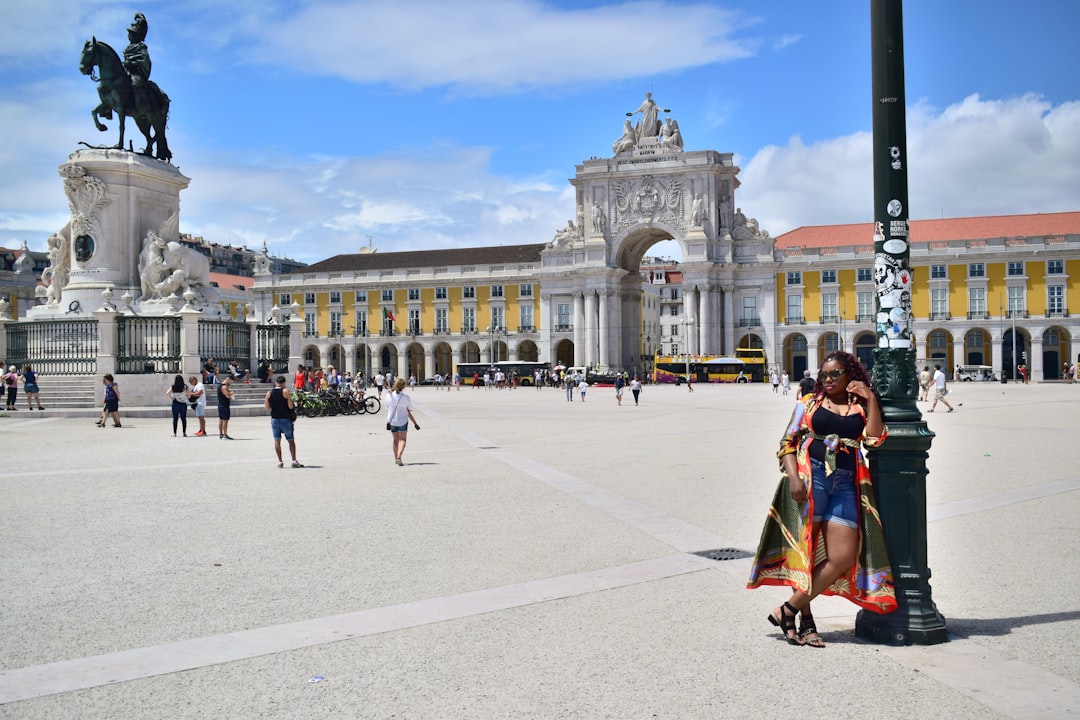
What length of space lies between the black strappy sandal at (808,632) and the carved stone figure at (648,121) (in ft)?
268

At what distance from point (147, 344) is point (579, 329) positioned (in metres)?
57.2

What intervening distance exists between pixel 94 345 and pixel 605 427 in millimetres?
15227

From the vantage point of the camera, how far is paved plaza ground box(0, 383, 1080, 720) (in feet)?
15.2

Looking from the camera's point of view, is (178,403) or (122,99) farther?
(122,99)

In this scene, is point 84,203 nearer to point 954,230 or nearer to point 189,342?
point 189,342

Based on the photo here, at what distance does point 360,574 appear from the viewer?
7.16 metres

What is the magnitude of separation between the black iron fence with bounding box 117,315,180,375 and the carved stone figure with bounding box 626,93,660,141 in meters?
63.1

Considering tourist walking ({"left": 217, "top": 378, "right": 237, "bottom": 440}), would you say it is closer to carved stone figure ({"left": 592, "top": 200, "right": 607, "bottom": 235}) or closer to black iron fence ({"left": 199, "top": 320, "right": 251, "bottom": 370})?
black iron fence ({"left": 199, "top": 320, "right": 251, "bottom": 370})

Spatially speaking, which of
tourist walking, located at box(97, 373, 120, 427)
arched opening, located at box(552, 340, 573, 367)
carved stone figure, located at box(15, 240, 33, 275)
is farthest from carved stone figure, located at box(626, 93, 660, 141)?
tourist walking, located at box(97, 373, 120, 427)

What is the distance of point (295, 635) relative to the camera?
562cm

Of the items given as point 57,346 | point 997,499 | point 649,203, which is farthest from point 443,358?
point 997,499

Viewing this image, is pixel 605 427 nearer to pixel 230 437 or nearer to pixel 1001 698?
pixel 230 437

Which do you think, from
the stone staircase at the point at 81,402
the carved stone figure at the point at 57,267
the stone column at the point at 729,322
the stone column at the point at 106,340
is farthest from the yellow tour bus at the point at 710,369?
the stone column at the point at 106,340

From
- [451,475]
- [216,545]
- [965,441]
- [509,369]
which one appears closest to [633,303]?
[509,369]
